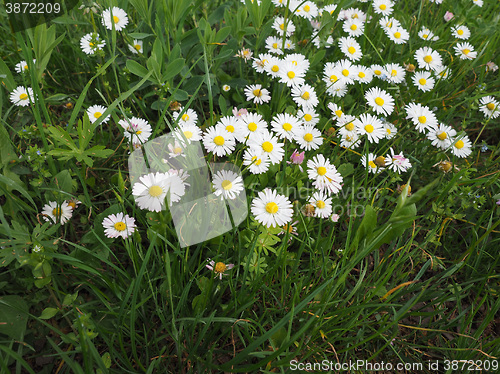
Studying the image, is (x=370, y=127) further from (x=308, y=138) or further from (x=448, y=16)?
(x=448, y=16)

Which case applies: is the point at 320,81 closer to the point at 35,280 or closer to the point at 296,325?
the point at 296,325

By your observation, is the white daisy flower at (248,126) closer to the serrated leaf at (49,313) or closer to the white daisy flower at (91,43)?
the white daisy flower at (91,43)

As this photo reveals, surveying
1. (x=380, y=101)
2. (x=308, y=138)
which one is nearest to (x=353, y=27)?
(x=380, y=101)

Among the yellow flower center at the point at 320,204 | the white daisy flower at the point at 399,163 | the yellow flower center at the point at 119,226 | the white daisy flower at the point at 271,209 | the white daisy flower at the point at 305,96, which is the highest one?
the white daisy flower at the point at 305,96

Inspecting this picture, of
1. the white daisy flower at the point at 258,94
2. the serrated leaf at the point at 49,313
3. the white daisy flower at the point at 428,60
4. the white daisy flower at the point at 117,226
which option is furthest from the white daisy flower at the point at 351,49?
the serrated leaf at the point at 49,313

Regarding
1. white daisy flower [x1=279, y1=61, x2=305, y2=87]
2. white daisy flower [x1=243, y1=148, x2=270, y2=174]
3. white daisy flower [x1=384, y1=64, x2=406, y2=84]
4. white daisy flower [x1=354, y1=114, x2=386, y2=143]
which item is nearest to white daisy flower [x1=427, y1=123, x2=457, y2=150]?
white daisy flower [x1=354, y1=114, x2=386, y2=143]
